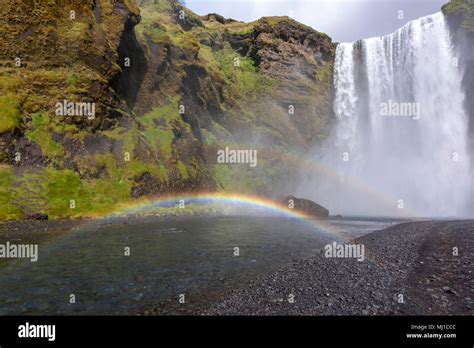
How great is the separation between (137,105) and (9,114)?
2493cm

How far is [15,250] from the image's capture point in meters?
20.5

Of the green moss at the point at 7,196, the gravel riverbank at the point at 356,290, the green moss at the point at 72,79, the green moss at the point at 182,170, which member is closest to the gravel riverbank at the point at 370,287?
the gravel riverbank at the point at 356,290

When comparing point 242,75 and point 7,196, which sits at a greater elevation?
point 242,75

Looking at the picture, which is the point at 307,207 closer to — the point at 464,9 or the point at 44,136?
the point at 44,136

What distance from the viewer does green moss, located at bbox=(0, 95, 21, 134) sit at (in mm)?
38500

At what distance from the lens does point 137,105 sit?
6209 centimetres

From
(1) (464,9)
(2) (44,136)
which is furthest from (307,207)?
(1) (464,9)

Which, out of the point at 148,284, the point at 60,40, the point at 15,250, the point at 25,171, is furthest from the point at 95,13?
the point at 148,284

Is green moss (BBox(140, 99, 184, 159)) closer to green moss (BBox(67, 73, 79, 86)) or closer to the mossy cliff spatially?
the mossy cliff

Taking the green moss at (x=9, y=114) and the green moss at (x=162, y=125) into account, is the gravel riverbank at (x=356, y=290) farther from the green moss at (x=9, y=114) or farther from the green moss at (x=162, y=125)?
the green moss at (x=162, y=125)

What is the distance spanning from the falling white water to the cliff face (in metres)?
1.21

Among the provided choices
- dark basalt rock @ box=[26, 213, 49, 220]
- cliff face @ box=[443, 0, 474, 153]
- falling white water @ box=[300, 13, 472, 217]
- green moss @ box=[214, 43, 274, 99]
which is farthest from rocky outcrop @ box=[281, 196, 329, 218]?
green moss @ box=[214, 43, 274, 99]

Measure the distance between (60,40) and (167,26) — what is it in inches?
1520

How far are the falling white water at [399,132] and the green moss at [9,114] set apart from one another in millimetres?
60879
